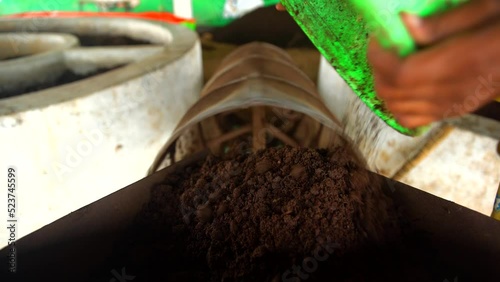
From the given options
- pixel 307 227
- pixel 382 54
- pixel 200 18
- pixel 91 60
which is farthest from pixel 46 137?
pixel 200 18

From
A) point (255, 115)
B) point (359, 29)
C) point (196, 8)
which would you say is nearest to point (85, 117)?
point (255, 115)

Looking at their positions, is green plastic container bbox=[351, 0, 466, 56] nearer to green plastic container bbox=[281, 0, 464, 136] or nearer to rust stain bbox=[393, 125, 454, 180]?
green plastic container bbox=[281, 0, 464, 136]

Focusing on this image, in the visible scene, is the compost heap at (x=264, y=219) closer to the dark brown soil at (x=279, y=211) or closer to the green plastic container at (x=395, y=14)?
the dark brown soil at (x=279, y=211)

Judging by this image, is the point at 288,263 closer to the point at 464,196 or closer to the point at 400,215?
the point at 400,215

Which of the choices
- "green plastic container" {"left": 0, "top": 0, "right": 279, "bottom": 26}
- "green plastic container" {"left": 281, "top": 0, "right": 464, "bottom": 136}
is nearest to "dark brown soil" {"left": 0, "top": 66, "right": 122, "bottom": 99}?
"green plastic container" {"left": 281, "top": 0, "right": 464, "bottom": 136}

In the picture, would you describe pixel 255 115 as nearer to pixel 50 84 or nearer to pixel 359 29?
pixel 359 29

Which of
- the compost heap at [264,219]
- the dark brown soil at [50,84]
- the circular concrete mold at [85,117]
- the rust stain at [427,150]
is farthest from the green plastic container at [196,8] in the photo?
the compost heap at [264,219]

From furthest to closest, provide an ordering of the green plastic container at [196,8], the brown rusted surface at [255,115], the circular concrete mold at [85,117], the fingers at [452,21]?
the green plastic container at [196,8], the circular concrete mold at [85,117], the brown rusted surface at [255,115], the fingers at [452,21]
